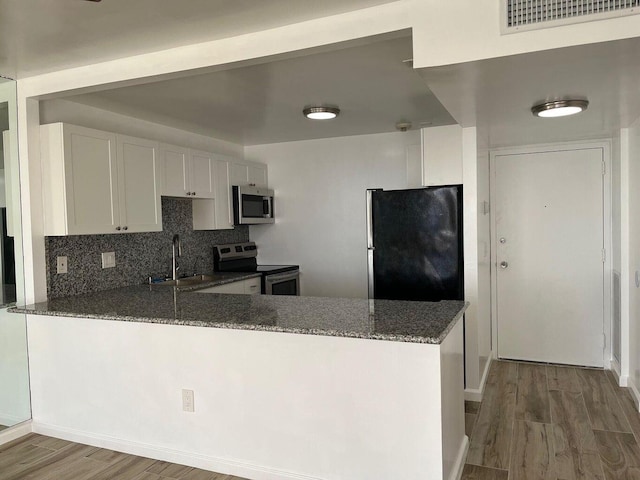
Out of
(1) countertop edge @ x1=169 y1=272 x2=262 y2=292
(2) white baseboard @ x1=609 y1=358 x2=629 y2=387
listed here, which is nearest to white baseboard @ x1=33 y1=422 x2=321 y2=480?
(1) countertop edge @ x1=169 y1=272 x2=262 y2=292

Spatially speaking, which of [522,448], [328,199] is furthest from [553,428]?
[328,199]

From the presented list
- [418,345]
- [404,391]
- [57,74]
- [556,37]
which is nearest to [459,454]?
[404,391]

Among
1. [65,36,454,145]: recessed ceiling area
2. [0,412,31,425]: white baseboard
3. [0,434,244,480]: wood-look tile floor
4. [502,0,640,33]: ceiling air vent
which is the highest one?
A: [65,36,454,145]: recessed ceiling area

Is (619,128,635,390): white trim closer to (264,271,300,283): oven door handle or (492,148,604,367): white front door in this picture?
(492,148,604,367): white front door

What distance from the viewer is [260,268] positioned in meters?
5.04

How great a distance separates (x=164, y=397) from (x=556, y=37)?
2.52 m

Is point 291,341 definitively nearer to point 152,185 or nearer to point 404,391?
point 404,391

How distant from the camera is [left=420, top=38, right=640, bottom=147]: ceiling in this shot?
192 centimetres

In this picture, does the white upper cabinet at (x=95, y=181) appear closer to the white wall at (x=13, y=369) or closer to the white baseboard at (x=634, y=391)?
the white wall at (x=13, y=369)

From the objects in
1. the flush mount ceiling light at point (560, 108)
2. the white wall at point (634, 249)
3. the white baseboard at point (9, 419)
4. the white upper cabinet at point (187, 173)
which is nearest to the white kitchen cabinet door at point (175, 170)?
the white upper cabinet at point (187, 173)

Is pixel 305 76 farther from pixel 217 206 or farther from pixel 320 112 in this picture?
pixel 217 206

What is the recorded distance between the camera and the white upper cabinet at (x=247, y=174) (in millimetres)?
4793

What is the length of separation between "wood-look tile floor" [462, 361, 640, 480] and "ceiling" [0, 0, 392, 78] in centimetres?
239

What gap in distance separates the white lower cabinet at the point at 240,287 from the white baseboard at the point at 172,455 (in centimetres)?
131
